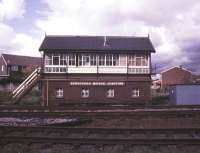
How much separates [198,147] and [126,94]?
2663 centimetres

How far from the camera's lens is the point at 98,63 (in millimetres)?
39250

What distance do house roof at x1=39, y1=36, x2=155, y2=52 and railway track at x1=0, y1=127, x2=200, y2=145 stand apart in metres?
25.4

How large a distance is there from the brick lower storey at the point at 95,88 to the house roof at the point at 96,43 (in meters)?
3.42

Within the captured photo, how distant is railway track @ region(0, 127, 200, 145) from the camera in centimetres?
1172

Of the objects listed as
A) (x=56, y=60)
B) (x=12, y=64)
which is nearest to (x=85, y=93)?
(x=56, y=60)

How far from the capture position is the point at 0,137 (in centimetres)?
1232

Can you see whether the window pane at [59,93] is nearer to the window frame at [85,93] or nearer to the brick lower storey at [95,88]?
the brick lower storey at [95,88]

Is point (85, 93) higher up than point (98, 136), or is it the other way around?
point (85, 93)

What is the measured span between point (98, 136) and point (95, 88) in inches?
975

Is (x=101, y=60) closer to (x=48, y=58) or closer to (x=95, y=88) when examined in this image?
(x=95, y=88)

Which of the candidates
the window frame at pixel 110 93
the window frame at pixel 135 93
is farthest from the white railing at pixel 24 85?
the window frame at pixel 135 93

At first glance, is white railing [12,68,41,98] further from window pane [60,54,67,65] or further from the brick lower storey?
window pane [60,54,67,65]

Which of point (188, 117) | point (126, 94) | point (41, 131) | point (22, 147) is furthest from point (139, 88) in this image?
point (22, 147)

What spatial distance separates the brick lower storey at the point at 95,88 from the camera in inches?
1486
